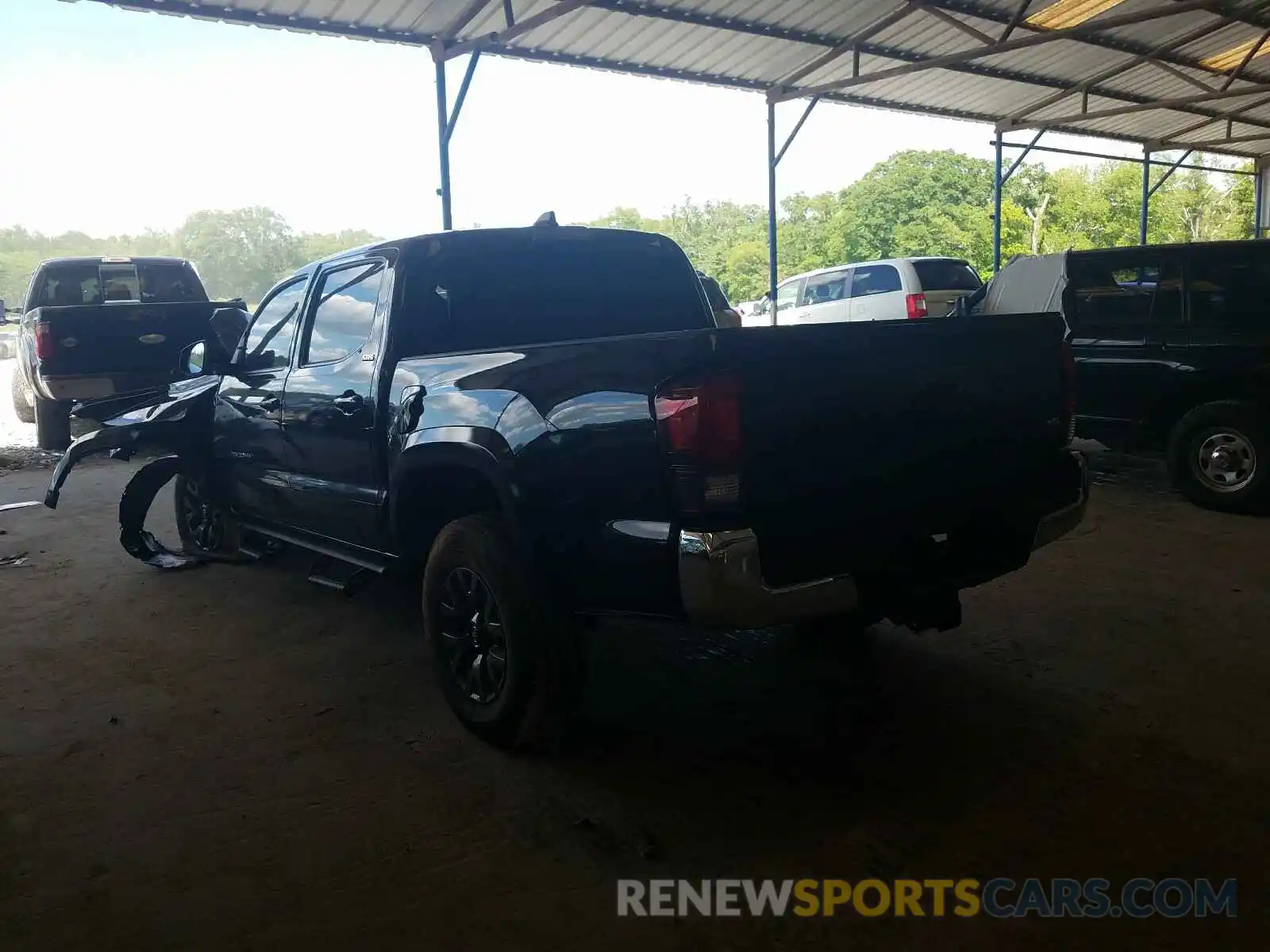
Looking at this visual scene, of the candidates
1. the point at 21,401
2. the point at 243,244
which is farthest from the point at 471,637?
the point at 243,244

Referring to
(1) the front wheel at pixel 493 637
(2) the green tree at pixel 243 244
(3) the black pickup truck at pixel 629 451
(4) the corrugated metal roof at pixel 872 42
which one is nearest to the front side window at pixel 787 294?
(4) the corrugated metal roof at pixel 872 42

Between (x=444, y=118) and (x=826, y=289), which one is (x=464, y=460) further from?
(x=826, y=289)

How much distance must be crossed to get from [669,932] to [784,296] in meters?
13.3

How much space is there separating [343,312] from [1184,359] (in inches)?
218

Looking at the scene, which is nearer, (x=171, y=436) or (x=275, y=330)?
(x=275, y=330)

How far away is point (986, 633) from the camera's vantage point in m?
4.11

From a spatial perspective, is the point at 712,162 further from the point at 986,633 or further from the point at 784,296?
the point at 986,633

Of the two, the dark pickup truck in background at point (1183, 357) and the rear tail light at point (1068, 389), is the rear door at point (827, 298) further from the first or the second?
the rear tail light at point (1068, 389)

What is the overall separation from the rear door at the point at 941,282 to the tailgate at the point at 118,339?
880 cm

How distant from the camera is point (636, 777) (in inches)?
117

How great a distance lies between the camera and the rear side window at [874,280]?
1238 centimetres

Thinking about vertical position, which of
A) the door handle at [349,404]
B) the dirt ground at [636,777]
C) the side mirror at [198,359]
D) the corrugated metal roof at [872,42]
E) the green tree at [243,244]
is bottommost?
the dirt ground at [636,777]

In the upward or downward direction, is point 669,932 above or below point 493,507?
below

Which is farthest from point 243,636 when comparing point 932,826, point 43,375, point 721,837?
point 43,375
